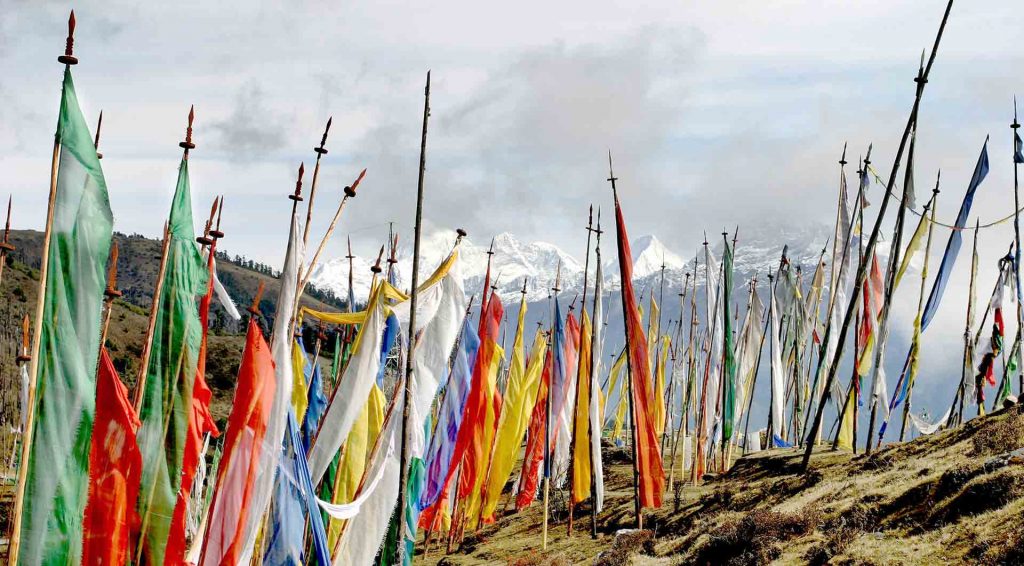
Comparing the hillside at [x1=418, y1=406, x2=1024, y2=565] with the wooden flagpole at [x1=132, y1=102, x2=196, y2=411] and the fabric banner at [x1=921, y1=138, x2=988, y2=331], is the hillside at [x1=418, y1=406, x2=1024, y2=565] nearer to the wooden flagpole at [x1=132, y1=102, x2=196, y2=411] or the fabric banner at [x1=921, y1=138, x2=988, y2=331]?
the fabric banner at [x1=921, y1=138, x2=988, y2=331]

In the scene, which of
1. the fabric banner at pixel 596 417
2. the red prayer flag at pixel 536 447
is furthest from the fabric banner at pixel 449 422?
the red prayer flag at pixel 536 447

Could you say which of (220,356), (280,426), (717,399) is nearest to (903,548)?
(280,426)

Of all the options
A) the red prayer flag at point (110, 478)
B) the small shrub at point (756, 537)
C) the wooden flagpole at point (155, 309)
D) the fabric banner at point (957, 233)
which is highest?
the fabric banner at point (957, 233)

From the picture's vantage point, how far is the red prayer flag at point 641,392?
27.5 m

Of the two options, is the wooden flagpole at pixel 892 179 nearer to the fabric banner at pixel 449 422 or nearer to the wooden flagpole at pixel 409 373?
the fabric banner at pixel 449 422

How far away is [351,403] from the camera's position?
19594mm

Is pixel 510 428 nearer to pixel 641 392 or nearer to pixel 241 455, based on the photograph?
pixel 641 392

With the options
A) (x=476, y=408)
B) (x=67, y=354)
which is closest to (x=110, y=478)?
(x=67, y=354)

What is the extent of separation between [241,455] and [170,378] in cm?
199

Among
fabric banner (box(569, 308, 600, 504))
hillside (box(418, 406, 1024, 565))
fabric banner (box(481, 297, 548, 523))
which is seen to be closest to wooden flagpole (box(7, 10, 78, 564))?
hillside (box(418, 406, 1024, 565))

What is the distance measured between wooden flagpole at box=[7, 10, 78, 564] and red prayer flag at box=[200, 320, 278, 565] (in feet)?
11.3

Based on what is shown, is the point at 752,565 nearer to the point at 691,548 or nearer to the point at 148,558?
the point at 691,548

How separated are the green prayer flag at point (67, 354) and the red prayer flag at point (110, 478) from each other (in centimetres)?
160

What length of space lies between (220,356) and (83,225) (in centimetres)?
12258
